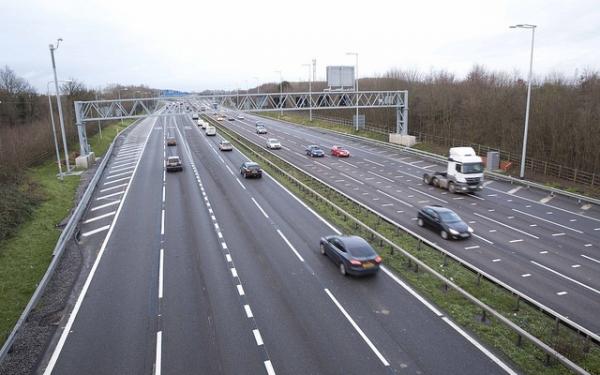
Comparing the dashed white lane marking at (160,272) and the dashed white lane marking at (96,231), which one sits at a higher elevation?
the dashed white lane marking at (96,231)

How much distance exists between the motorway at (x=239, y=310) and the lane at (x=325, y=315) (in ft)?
0.13

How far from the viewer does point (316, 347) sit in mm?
12289

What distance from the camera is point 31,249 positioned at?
21047 millimetres

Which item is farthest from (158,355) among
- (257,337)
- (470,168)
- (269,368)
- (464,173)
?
(470,168)

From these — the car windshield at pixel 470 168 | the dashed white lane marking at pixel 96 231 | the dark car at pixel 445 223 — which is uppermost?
the car windshield at pixel 470 168

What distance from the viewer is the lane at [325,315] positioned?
458 inches

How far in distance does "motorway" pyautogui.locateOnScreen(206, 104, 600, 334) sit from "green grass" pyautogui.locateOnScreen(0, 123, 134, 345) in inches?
704

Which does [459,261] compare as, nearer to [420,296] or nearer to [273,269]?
[420,296]

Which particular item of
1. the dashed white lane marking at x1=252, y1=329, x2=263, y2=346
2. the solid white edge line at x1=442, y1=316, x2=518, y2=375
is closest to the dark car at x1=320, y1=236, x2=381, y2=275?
the solid white edge line at x1=442, y1=316, x2=518, y2=375

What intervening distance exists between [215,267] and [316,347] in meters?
7.32

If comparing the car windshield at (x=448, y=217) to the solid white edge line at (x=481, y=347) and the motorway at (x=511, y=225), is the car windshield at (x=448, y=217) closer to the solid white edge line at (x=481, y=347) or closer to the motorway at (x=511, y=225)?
the motorway at (x=511, y=225)

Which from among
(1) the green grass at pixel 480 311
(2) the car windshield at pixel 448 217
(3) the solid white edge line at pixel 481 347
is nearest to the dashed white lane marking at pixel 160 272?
(1) the green grass at pixel 480 311

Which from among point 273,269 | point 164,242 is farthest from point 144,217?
point 273,269

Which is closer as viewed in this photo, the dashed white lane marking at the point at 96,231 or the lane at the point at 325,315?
the lane at the point at 325,315
